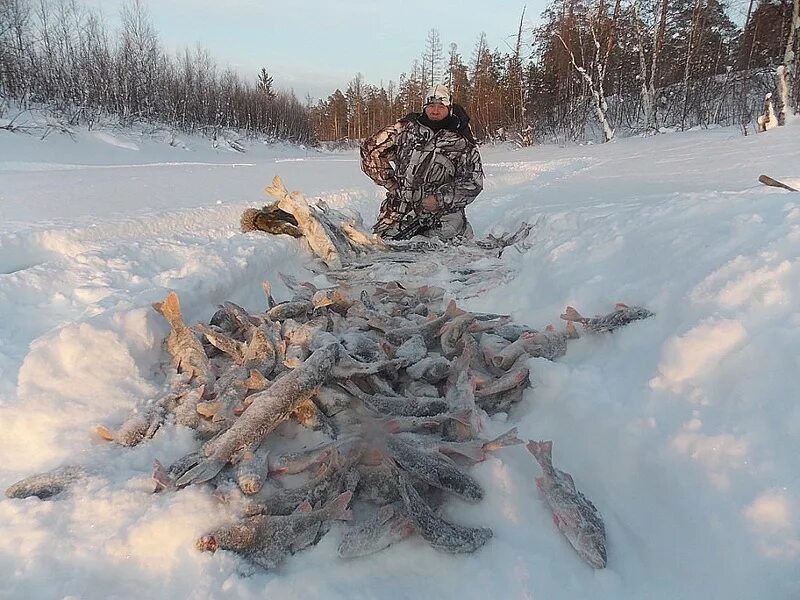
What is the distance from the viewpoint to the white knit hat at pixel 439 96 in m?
5.67

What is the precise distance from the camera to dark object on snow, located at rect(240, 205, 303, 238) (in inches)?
177

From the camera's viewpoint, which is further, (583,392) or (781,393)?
(583,392)

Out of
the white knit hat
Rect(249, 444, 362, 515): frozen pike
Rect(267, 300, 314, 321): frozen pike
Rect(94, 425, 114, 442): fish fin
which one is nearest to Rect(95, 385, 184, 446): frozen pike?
Rect(94, 425, 114, 442): fish fin

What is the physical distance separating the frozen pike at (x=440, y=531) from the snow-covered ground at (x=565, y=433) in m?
0.03

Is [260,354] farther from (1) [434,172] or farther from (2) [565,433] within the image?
(1) [434,172]

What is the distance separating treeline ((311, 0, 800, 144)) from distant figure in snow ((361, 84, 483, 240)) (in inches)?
443

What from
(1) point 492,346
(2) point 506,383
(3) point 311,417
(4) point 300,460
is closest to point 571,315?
(1) point 492,346

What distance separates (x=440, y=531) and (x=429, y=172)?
15.9 feet

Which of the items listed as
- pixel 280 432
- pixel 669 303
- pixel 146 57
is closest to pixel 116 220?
pixel 280 432

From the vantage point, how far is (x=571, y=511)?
1507 mm

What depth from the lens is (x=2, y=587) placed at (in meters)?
1.24

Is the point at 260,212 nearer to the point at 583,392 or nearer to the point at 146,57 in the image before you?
the point at 583,392

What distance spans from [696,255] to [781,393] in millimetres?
919

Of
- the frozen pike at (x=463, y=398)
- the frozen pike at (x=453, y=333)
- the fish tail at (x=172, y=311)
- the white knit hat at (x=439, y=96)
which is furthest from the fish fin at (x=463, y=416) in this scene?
the white knit hat at (x=439, y=96)
